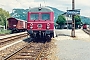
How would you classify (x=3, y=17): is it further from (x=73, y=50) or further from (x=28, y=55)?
(x=28, y=55)

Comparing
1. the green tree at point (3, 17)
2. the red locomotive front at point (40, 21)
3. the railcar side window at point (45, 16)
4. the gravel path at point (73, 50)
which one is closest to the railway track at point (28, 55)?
the gravel path at point (73, 50)

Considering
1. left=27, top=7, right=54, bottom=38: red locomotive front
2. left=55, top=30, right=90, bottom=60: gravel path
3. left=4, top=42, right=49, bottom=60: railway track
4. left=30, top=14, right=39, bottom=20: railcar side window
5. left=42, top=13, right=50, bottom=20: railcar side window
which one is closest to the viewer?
left=4, top=42, right=49, bottom=60: railway track

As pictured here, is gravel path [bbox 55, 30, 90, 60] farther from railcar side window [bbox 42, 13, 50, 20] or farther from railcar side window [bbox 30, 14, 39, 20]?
railcar side window [bbox 30, 14, 39, 20]

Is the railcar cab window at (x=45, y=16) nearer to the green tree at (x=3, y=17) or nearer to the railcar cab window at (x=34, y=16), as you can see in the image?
the railcar cab window at (x=34, y=16)

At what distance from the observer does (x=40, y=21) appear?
2123 centimetres

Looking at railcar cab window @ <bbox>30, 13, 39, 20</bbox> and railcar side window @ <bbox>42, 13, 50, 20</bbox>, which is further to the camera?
railcar cab window @ <bbox>30, 13, 39, 20</bbox>

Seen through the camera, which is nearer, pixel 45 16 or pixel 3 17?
pixel 45 16

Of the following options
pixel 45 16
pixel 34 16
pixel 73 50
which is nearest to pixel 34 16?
pixel 34 16

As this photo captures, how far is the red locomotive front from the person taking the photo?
69.2 ft

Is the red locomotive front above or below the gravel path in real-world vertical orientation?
above

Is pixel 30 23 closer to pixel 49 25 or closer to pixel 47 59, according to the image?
pixel 49 25

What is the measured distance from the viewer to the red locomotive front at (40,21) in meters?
21.1

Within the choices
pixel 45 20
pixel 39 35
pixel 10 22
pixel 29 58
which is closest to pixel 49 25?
pixel 45 20

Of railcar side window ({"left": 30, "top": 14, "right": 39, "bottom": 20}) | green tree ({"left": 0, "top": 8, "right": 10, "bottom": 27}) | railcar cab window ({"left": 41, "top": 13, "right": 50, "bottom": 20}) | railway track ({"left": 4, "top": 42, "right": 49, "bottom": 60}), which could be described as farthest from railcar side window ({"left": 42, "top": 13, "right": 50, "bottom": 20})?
green tree ({"left": 0, "top": 8, "right": 10, "bottom": 27})
